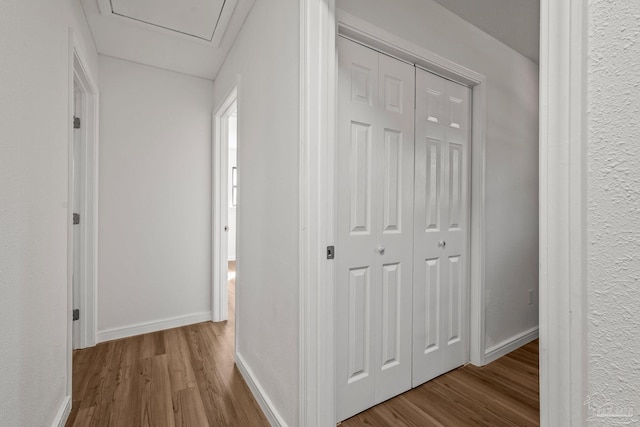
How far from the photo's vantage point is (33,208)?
1191 mm

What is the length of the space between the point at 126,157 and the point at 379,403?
2.71 metres

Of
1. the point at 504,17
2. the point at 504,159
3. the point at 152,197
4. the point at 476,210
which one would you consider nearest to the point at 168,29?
the point at 152,197

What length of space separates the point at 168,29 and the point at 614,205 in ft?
8.62

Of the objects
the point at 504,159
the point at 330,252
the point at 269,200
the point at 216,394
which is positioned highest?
the point at 504,159

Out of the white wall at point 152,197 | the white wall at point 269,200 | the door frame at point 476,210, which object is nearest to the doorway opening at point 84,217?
the white wall at point 152,197

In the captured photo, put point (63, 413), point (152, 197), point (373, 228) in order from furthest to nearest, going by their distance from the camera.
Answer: point (152, 197) < point (373, 228) < point (63, 413)

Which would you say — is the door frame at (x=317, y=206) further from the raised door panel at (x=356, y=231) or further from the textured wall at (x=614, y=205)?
the textured wall at (x=614, y=205)

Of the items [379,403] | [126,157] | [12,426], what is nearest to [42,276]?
[12,426]

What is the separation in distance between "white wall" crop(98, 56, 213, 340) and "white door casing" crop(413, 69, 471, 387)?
207 centimetres

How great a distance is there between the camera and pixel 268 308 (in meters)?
1.66

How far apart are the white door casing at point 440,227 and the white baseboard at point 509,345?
18 cm

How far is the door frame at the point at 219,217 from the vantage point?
287cm

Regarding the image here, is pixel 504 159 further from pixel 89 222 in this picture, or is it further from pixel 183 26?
pixel 89 222

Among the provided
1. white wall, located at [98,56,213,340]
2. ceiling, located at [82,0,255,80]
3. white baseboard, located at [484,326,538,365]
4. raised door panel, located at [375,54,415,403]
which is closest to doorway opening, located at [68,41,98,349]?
white wall, located at [98,56,213,340]
